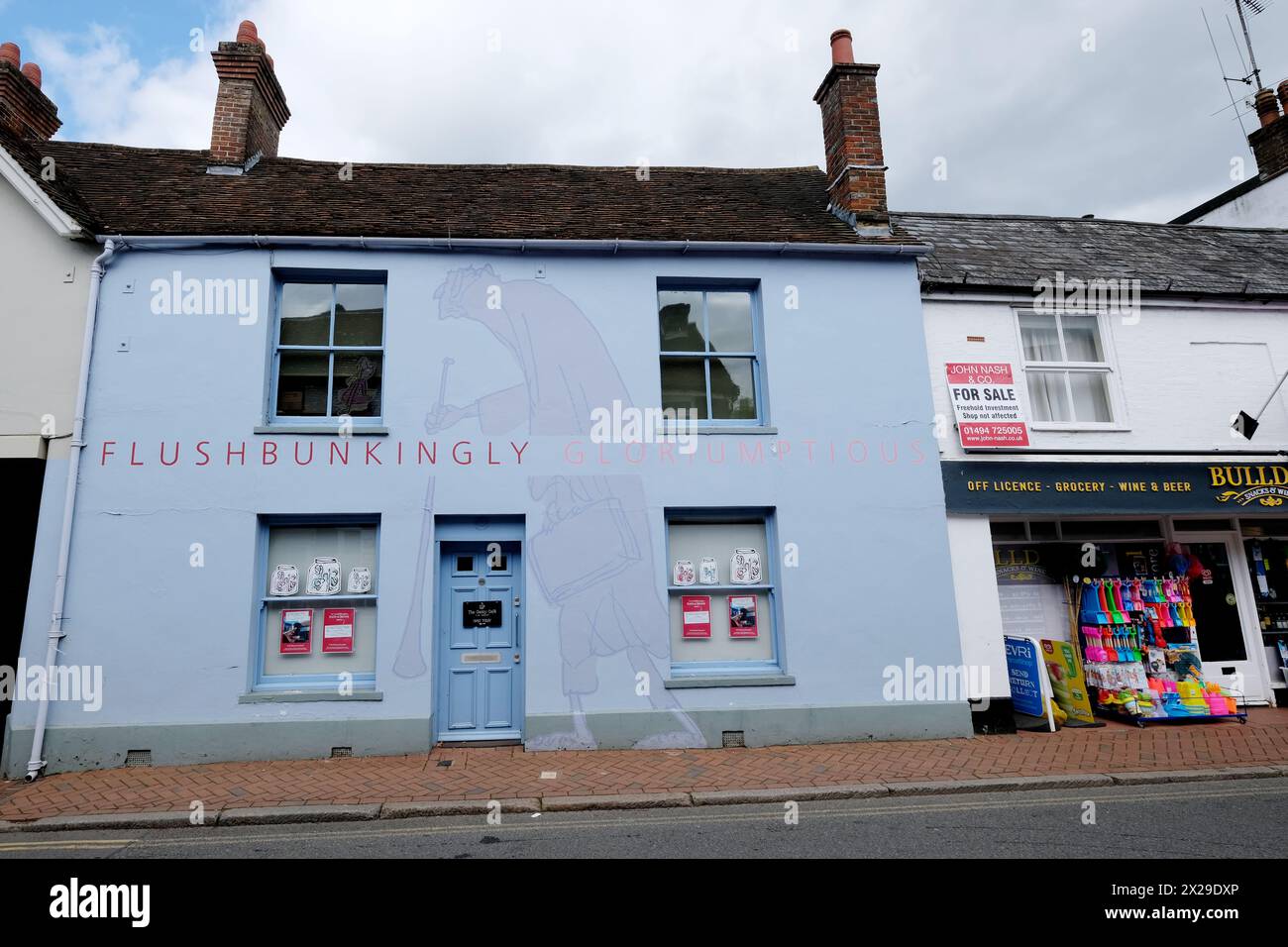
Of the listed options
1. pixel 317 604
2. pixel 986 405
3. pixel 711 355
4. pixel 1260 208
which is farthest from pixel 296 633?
pixel 1260 208

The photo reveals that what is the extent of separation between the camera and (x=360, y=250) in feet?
29.4

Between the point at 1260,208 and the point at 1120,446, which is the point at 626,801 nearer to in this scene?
the point at 1120,446

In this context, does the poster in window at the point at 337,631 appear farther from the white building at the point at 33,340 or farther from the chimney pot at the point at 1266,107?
the chimney pot at the point at 1266,107

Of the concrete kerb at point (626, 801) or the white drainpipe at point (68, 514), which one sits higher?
the white drainpipe at point (68, 514)

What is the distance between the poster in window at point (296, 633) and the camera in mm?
8164

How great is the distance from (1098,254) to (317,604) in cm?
1252

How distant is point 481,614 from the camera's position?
8.49m

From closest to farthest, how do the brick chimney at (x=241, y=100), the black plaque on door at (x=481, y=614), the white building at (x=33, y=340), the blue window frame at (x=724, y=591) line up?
the white building at (x=33, y=340) → the black plaque on door at (x=481, y=614) → the blue window frame at (x=724, y=591) → the brick chimney at (x=241, y=100)

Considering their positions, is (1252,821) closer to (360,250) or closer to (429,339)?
(429,339)

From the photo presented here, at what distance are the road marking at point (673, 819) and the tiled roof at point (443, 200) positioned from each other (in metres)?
6.62

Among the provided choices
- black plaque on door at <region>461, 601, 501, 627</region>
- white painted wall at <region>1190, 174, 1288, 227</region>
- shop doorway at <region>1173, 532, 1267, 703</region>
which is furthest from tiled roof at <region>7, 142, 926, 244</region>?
white painted wall at <region>1190, 174, 1288, 227</region>

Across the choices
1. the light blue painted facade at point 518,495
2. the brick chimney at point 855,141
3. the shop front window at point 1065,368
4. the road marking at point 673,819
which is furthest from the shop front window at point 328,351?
the shop front window at point 1065,368

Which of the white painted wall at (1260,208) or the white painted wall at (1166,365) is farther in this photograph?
the white painted wall at (1260,208)

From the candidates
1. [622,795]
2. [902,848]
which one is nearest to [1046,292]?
[902,848]
